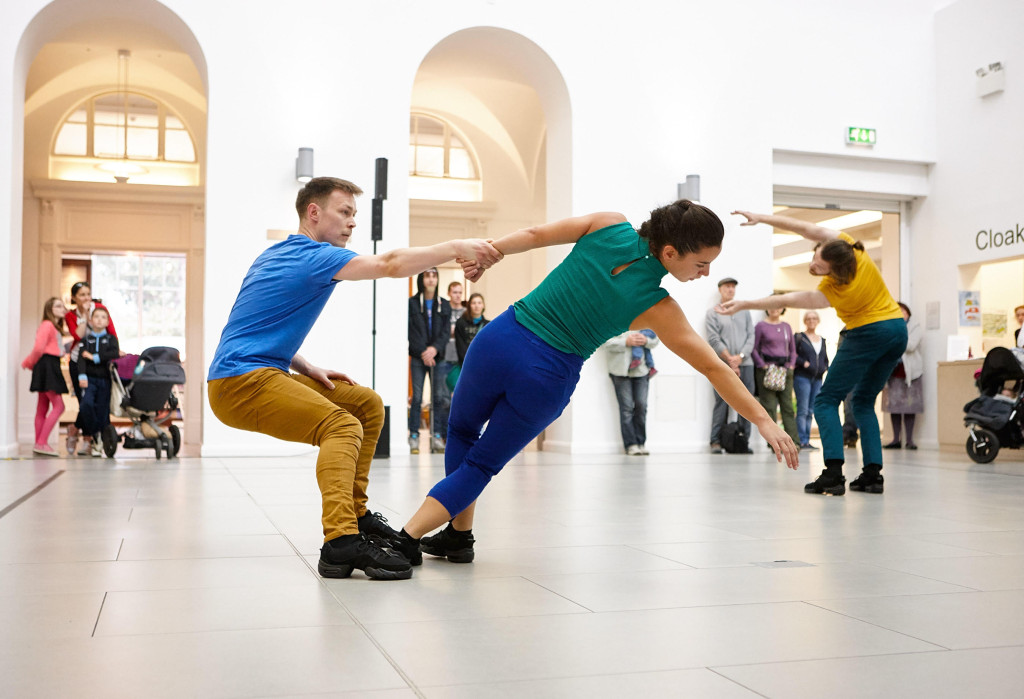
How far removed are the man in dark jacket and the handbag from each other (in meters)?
3.33

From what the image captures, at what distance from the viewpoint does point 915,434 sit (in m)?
11.3

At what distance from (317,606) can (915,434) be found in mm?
10195

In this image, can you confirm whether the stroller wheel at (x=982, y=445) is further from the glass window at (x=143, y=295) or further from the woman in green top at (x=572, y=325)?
the glass window at (x=143, y=295)

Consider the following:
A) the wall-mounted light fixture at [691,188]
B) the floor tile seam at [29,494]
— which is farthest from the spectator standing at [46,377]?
the wall-mounted light fixture at [691,188]

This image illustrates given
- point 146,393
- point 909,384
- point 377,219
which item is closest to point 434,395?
point 377,219

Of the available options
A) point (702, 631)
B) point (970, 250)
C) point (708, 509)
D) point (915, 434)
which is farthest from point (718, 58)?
point (702, 631)

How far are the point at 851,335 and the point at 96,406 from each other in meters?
6.40

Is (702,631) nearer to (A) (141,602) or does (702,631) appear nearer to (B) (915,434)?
(A) (141,602)

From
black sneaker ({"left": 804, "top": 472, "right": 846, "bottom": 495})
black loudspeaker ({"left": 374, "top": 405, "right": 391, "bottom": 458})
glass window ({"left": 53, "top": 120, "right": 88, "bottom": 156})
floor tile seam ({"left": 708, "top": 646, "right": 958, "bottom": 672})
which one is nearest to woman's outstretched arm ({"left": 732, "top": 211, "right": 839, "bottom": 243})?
black sneaker ({"left": 804, "top": 472, "right": 846, "bottom": 495})

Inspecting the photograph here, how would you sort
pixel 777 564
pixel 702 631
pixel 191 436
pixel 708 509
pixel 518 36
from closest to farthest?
pixel 702 631
pixel 777 564
pixel 708 509
pixel 518 36
pixel 191 436

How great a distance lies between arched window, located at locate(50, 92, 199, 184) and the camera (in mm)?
13453

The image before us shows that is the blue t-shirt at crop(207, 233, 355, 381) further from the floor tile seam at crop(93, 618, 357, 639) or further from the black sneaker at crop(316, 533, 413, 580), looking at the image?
the floor tile seam at crop(93, 618, 357, 639)

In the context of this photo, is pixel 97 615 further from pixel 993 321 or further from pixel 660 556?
pixel 993 321

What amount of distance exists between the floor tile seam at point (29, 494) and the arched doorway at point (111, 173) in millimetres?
5939
